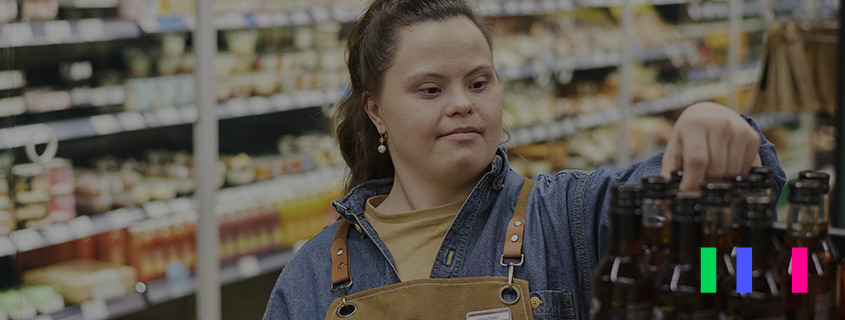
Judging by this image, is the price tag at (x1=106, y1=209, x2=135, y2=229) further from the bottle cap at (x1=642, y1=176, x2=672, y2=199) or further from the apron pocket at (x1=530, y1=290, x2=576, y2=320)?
the bottle cap at (x1=642, y1=176, x2=672, y2=199)

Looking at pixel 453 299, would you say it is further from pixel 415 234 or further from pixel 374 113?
pixel 374 113

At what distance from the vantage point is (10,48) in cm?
274

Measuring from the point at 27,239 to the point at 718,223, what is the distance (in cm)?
270

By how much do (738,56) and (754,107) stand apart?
6.04 ft

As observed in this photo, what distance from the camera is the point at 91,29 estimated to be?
115 inches

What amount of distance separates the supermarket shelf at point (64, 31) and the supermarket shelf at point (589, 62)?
205 cm

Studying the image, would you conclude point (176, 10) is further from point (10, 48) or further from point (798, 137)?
point (798, 137)

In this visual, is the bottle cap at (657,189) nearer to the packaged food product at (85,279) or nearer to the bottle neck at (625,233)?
the bottle neck at (625,233)

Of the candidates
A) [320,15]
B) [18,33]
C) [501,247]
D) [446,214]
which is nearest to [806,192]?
[501,247]

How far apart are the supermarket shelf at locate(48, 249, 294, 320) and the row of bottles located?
2.76 m

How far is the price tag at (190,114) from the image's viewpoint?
→ 3.23 meters

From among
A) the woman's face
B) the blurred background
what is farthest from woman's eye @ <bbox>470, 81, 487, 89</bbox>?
the blurred background

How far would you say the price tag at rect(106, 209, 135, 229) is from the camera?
314 centimetres

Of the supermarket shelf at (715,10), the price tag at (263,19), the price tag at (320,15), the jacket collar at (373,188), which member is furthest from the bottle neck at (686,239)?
the supermarket shelf at (715,10)
